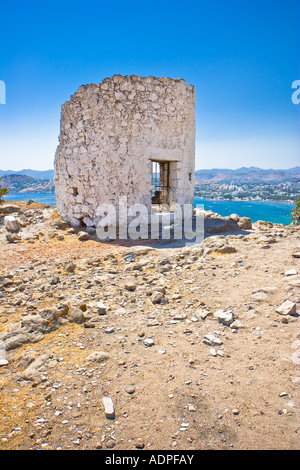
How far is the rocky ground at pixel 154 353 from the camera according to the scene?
2.13 meters

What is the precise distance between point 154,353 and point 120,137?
20.7 ft

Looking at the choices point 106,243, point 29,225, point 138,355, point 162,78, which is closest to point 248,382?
point 138,355

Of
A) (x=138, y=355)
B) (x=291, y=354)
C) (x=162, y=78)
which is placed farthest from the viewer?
(x=162, y=78)

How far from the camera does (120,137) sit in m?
7.89

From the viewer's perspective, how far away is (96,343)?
3295 millimetres

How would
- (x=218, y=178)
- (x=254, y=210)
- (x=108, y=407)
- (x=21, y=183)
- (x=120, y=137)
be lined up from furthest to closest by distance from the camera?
(x=218, y=178), (x=21, y=183), (x=254, y=210), (x=120, y=137), (x=108, y=407)

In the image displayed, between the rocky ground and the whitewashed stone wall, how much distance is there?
2977mm

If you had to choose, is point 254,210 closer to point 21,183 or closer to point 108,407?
point 108,407

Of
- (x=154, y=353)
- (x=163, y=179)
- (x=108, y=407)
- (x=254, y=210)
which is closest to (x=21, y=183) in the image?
(x=254, y=210)

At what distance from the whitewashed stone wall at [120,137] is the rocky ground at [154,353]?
2.98 m

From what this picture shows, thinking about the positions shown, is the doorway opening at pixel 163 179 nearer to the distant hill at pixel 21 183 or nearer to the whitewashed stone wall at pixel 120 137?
the whitewashed stone wall at pixel 120 137

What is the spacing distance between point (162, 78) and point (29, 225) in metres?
6.13

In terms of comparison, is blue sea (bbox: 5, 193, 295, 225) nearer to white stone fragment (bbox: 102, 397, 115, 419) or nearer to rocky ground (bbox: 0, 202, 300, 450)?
rocky ground (bbox: 0, 202, 300, 450)

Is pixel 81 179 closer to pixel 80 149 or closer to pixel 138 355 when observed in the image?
pixel 80 149
